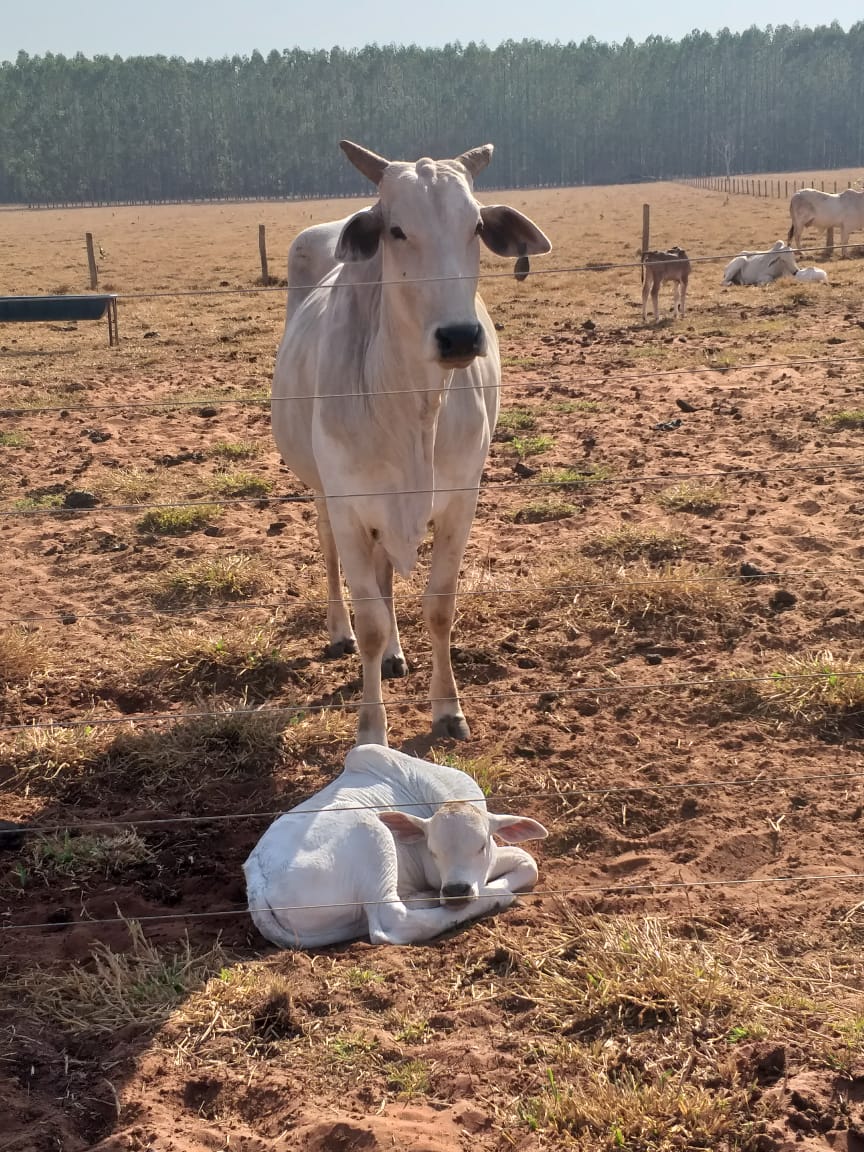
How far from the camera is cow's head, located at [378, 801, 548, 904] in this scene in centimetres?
371

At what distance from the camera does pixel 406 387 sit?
14.8 ft

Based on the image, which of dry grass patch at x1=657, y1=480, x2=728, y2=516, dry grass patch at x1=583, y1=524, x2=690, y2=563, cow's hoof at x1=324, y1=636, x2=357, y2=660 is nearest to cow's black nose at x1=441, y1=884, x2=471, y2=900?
cow's hoof at x1=324, y1=636, x2=357, y2=660

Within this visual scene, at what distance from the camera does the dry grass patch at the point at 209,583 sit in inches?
260

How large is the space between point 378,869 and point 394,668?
204cm

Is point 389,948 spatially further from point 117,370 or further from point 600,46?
point 600,46

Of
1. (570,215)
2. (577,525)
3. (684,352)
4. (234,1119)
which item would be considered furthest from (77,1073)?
(570,215)

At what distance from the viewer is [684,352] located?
13.1 metres

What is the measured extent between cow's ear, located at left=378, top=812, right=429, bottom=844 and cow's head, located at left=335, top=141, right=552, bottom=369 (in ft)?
5.14

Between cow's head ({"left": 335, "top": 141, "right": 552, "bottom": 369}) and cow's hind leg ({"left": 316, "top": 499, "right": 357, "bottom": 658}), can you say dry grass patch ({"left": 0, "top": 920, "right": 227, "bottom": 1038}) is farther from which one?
cow's hind leg ({"left": 316, "top": 499, "right": 357, "bottom": 658})

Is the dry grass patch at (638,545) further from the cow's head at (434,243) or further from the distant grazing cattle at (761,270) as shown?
the distant grazing cattle at (761,270)

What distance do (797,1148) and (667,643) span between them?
10.8 feet

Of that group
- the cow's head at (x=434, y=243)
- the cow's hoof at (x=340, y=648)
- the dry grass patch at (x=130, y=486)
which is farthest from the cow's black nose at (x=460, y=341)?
the dry grass patch at (x=130, y=486)

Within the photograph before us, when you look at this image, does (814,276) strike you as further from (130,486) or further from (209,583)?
(209,583)

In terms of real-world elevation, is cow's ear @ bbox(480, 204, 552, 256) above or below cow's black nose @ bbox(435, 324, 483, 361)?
above
